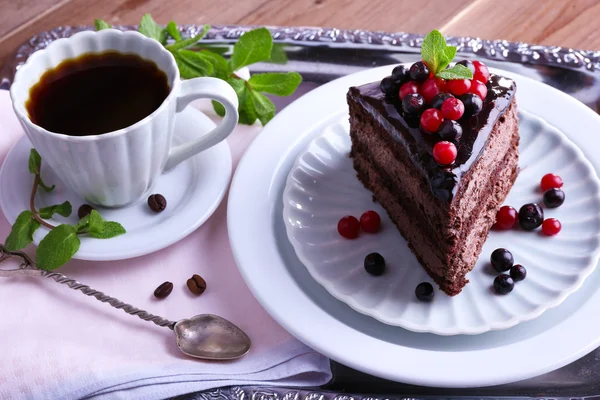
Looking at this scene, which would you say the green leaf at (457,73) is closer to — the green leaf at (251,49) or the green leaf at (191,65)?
the green leaf at (251,49)

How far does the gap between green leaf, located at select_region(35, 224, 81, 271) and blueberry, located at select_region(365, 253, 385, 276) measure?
2.63 ft

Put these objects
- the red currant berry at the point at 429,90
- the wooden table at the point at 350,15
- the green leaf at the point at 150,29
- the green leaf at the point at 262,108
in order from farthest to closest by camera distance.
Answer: the wooden table at the point at 350,15 → the green leaf at the point at 150,29 → the green leaf at the point at 262,108 → the red currant berry at the point at 429,90

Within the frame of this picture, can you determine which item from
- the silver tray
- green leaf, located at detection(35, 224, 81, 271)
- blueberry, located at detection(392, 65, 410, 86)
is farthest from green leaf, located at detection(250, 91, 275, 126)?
green leaf, located at detection(35, 224, 81, 271)

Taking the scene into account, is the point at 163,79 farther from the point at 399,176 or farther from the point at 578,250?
the point at 578,250

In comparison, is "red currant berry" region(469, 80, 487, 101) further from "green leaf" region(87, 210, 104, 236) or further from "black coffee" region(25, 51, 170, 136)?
"green leaf" region(87, 210, 104, 236)

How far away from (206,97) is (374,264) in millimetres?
676

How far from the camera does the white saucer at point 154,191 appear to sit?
1.92m

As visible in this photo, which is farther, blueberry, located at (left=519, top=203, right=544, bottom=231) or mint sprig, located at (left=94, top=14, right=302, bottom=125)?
mint sprig, located at (left=94, top=14, right=302, bottom=125)

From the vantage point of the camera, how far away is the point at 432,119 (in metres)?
1.83

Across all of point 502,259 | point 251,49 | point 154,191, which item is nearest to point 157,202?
point 154,191

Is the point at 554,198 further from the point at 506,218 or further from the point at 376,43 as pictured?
the point at 376,43

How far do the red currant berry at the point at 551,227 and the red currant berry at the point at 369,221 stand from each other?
0.48 meters

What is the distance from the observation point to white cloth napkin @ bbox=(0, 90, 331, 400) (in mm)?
1694

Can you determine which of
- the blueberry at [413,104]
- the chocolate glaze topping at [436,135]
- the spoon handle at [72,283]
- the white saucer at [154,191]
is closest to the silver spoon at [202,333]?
the spoon handle at [72,283]
